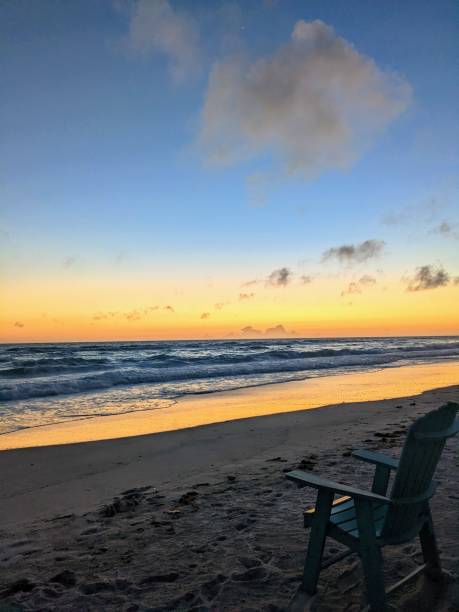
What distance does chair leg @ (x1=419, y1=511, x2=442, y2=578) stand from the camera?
10.4ft

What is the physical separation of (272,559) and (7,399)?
13123 mm

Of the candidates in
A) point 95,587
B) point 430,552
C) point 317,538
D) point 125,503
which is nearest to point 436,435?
point 317,538

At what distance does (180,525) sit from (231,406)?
27.1ft

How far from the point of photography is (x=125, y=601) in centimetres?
307

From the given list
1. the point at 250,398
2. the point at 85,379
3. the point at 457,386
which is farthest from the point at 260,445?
the point at 85,379

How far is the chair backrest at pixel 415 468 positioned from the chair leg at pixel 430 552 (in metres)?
0.51

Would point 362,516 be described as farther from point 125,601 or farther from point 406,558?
point 125,601

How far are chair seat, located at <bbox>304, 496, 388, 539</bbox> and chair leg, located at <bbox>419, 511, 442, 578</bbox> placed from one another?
343mm

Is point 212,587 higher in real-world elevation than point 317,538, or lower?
lower

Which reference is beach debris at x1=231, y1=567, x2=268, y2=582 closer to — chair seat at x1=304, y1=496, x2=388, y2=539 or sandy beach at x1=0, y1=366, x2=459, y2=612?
sandy beach at x1=0, y1=366, x2=459, y2=612

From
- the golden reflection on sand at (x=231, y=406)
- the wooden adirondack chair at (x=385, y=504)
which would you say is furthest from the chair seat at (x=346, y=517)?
the golden reflection on sand at (x=231, y=406)

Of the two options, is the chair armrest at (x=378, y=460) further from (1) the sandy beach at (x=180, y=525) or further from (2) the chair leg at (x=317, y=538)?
(1) the sandy beach at (x=180, y=525)

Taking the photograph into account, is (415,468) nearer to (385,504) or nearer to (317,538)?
(385,504)

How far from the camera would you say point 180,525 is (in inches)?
168
